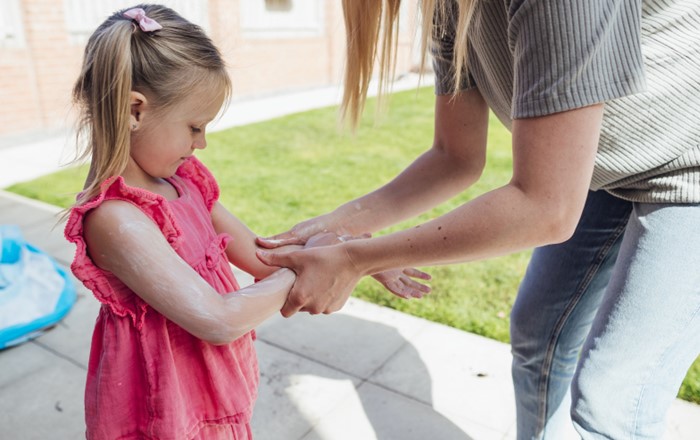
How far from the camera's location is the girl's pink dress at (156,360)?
4.87 ft

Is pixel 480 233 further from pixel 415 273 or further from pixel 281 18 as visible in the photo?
pixel 281 18

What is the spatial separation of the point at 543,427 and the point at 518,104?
1179mm

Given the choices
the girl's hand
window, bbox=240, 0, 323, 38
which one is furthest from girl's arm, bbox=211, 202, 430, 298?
window, bbox=240, 0, 323, 38

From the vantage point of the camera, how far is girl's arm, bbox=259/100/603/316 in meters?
1.27

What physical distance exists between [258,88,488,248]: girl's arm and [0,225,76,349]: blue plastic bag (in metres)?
1.89

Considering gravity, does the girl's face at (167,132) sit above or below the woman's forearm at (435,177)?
above

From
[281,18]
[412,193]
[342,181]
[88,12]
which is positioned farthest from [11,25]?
[412,193]

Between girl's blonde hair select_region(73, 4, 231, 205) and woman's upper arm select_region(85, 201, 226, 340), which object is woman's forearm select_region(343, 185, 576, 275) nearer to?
woman's upper arm select_region(85, 201, 226, 340)

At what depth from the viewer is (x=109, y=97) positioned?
4.72ft

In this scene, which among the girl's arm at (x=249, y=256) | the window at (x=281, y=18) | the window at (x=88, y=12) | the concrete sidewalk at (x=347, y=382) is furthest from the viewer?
the window at (x=281, y=18)

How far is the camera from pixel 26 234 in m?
4.48

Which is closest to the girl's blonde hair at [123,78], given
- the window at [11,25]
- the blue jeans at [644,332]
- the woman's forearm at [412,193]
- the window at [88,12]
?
the woman's forearm at [412,193]

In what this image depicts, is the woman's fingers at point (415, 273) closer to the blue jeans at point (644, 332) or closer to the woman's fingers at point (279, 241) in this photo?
the woman's fingers at point (279, 241)

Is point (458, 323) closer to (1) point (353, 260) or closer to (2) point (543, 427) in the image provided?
(2) point (543, 427)
